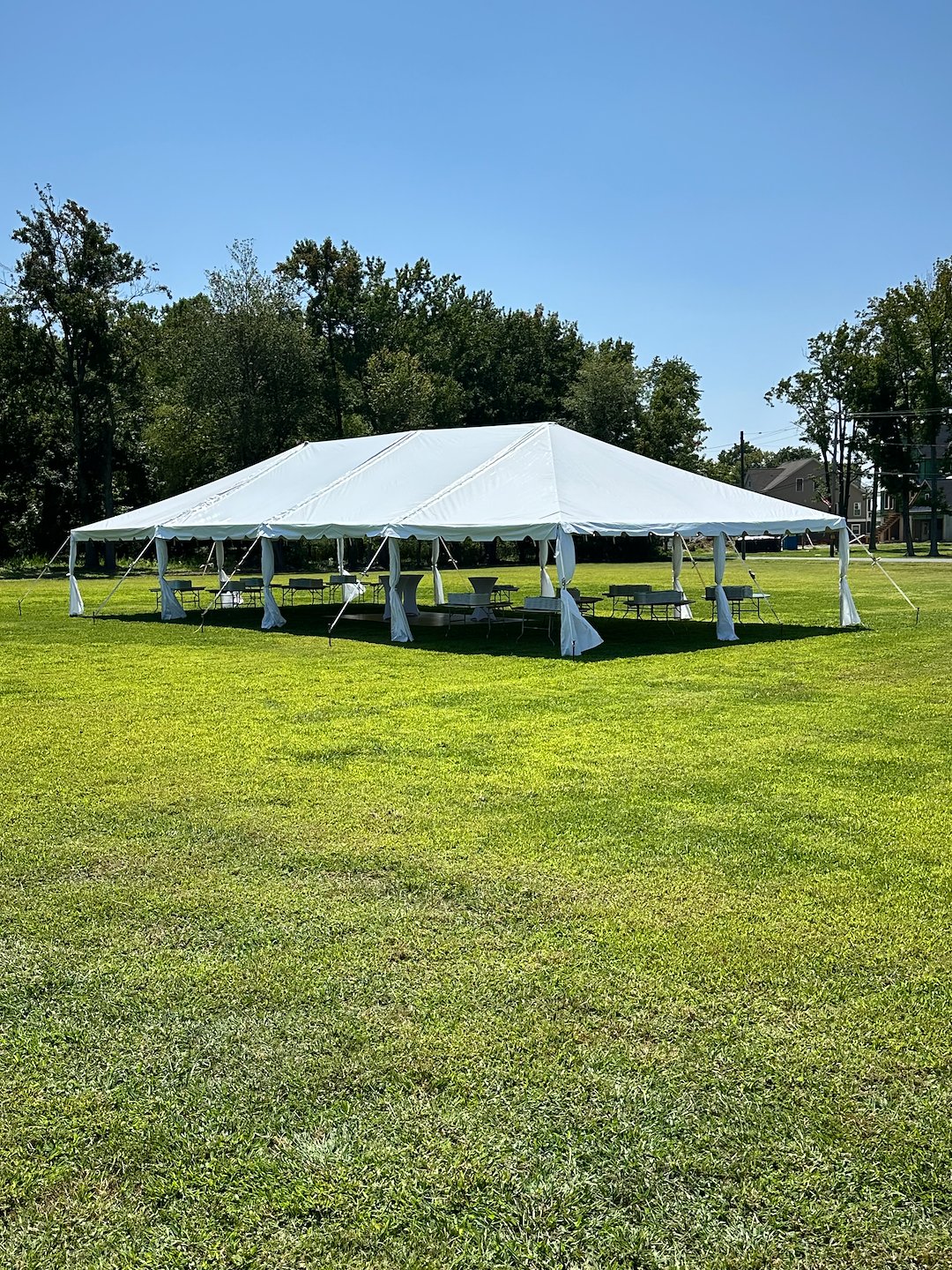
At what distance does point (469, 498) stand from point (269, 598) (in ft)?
13.7

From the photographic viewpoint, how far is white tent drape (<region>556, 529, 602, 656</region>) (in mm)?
11734

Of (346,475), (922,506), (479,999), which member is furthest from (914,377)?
(479,999)

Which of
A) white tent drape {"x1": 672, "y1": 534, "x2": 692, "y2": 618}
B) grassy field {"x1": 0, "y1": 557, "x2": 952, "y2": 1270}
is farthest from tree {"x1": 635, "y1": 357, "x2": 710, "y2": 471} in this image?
grassy field {"x1": 0, "y1": 557, "x2": 952, "y2": 1270}

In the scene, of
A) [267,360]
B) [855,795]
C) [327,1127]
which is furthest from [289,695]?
[267,360]

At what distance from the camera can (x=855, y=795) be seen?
547 centimetres

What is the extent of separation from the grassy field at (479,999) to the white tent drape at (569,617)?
176 inches

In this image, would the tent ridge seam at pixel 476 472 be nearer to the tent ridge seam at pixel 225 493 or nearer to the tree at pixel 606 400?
the tent ridge seam at pixel 225 493

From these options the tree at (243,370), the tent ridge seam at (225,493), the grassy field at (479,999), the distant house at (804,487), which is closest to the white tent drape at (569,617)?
the grassy field at (479,999)

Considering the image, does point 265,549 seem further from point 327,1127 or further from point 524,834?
point 327,1127

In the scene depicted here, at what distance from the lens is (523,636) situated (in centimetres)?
1440

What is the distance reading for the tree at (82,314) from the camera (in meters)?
33.5

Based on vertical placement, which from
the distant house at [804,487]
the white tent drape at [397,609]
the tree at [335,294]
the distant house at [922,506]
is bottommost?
the white tent drape at [397,609]

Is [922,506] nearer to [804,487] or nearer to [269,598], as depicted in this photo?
[804,487]

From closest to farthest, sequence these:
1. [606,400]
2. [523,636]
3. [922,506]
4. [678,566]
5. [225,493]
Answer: [523,636]
[678,566]
[225,493]
[606,400]
[922,506]
